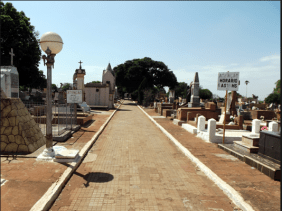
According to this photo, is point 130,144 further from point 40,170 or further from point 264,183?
point 264,183

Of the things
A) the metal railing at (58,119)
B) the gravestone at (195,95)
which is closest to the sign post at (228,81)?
the metal railing at (58,119)

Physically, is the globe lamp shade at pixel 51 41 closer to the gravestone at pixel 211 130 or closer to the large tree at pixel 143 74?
the gravestone at pixel 211 130

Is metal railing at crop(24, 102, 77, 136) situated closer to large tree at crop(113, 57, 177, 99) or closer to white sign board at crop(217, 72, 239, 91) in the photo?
white sign board at crop(217, 72, 239, 91)

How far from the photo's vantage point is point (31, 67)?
2536 centimetres

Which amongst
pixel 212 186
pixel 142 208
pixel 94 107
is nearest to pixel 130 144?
pixel 212 186

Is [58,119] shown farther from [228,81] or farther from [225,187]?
[228,81]

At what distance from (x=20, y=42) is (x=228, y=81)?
2190cm

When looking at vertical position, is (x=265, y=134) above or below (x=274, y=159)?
above

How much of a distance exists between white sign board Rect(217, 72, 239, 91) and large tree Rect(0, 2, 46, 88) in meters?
19.6

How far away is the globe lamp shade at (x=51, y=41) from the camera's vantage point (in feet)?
17.6

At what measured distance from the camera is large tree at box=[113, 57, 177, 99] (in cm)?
5025

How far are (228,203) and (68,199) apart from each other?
333 cm

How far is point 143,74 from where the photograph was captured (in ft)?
167

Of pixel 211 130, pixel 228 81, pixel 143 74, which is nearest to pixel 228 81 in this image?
pixel 228 81
